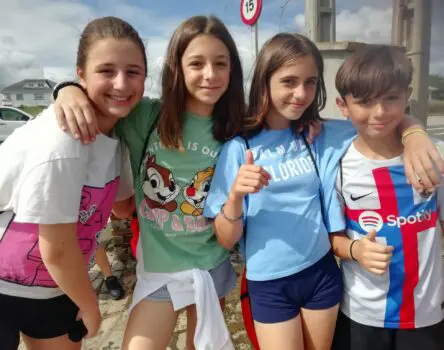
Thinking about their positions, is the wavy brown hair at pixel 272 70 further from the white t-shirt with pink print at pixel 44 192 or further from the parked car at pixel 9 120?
the parked car at pixel 9 120

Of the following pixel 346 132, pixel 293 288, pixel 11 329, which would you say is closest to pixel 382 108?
pixel 346 132

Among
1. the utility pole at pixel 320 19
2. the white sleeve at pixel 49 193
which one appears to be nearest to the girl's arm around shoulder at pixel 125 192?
the white sleeve at pixel 49 193

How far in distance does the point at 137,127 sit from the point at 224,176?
45 cm

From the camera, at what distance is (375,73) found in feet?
4.46

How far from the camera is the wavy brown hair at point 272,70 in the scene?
1504 millimetres

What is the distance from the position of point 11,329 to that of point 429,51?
200 inches

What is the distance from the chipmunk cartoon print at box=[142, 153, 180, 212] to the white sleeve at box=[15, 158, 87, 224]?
41 centimetres

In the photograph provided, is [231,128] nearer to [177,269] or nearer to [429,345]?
[177,269]

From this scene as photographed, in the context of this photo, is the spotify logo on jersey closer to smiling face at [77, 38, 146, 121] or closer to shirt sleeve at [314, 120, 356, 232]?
shirt sleeve at [314, 120, 356, 232]

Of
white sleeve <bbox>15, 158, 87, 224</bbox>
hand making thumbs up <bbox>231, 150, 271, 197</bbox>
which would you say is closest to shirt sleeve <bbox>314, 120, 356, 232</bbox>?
hand making thumbs up <bbox>231, 150, 271, 197</bbox>

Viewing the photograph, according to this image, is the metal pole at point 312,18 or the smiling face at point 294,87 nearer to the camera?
the smiling face at point 294,87

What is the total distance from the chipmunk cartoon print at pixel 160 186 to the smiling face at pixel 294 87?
0.56 meters

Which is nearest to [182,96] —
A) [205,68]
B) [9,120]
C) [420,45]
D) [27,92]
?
[205,68]

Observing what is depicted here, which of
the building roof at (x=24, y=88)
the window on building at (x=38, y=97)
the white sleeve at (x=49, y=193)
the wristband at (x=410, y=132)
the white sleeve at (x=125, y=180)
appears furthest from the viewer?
the building roof at (x=24, y=88)
